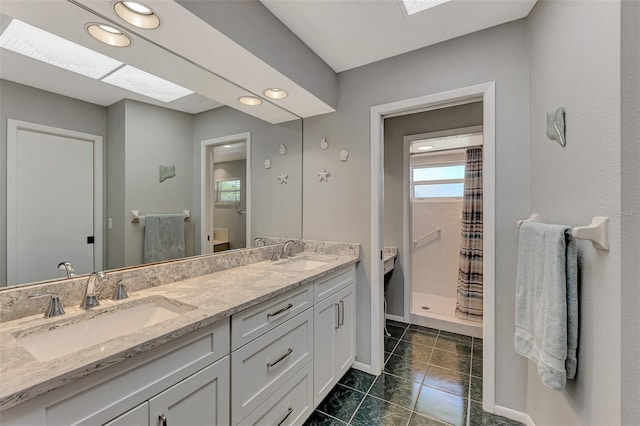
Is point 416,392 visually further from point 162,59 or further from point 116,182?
point 162,59

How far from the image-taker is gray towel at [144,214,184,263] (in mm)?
1376

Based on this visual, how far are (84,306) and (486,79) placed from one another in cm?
245

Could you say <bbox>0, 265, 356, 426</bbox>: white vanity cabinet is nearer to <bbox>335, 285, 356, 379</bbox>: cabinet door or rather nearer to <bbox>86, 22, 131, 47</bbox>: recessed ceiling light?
<bbox>335, 285, 356, 379</bbox>: cabinet door

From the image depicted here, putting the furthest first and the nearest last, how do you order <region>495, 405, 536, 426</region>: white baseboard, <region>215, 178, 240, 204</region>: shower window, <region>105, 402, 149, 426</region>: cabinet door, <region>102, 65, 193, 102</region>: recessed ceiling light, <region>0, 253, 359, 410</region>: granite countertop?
1. <region>215, 178, 240, 204</region>: shower window
2. <region>495, 405, 536, 426</region>: white baseboard
3. <region>102, 65, 193, 102</region>: recessed ceiling light
4. <region>105, 402, 149, 426</region>: cabinet door
5. <region>0, 253, 359, 410</region>: granite countertop

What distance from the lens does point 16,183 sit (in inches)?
38.4

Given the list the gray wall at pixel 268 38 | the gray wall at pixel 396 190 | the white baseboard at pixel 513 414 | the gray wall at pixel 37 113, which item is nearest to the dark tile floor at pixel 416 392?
the white baseboard at pixel 513 414

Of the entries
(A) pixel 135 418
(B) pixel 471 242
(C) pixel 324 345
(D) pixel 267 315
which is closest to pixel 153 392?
(A) pixel 135 418

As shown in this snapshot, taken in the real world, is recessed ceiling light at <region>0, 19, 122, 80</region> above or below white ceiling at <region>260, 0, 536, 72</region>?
below

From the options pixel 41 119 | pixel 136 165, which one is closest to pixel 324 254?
pixel 136 165

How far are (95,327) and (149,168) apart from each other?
30.3 inches

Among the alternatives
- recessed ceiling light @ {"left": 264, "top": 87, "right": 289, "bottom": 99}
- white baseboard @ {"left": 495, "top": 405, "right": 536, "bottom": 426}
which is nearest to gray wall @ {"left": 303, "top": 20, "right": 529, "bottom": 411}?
white baseboard @ {"left": 495, "top": 405, "right": 536, "bottom": 426}

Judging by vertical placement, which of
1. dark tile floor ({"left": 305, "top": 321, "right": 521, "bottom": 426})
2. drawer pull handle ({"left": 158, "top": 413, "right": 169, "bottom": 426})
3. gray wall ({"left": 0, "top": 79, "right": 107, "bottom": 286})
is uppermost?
gray wall ({"left": 0, "top": 79, "right": 107, "bottom": 286})

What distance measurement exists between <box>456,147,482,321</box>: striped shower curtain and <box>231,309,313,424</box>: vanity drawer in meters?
2.24
